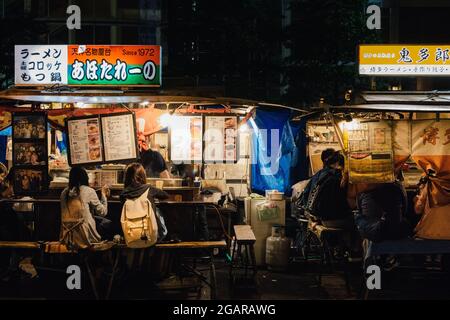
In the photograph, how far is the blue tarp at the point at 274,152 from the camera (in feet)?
45.8

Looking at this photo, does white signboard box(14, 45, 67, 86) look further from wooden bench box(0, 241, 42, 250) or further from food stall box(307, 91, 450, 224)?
food stall box(307, 91, 450, 224)

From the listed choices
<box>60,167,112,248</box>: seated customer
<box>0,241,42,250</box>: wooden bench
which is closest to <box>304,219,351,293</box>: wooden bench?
<box>60,167,112,248</box>: seated customer

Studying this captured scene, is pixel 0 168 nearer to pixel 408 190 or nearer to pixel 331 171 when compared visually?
pixel 331 171

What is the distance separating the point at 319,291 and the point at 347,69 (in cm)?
1298

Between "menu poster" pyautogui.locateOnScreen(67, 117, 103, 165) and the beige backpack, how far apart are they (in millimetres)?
2049

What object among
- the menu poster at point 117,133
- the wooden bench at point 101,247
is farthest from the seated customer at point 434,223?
the menu poster at point 117,133

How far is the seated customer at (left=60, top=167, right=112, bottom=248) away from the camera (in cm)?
985

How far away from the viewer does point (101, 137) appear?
1141 centimetres

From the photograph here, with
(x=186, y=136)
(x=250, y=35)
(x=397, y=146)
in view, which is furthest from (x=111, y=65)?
(x=250, y=35)

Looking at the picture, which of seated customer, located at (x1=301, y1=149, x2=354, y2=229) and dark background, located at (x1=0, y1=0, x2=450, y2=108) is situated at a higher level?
dark background, located at (x1=0, y1=0, x2=450, y2=108)

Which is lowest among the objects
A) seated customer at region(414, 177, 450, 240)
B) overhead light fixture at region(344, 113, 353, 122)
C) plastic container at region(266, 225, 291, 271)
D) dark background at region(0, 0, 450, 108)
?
plastic container at region(266, 225, 291, 271)

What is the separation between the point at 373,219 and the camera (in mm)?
10055

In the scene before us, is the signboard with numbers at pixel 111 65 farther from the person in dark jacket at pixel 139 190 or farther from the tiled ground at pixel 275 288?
the tiled ground at pixel 275 288

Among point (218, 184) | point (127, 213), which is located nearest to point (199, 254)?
point (127, 213)
